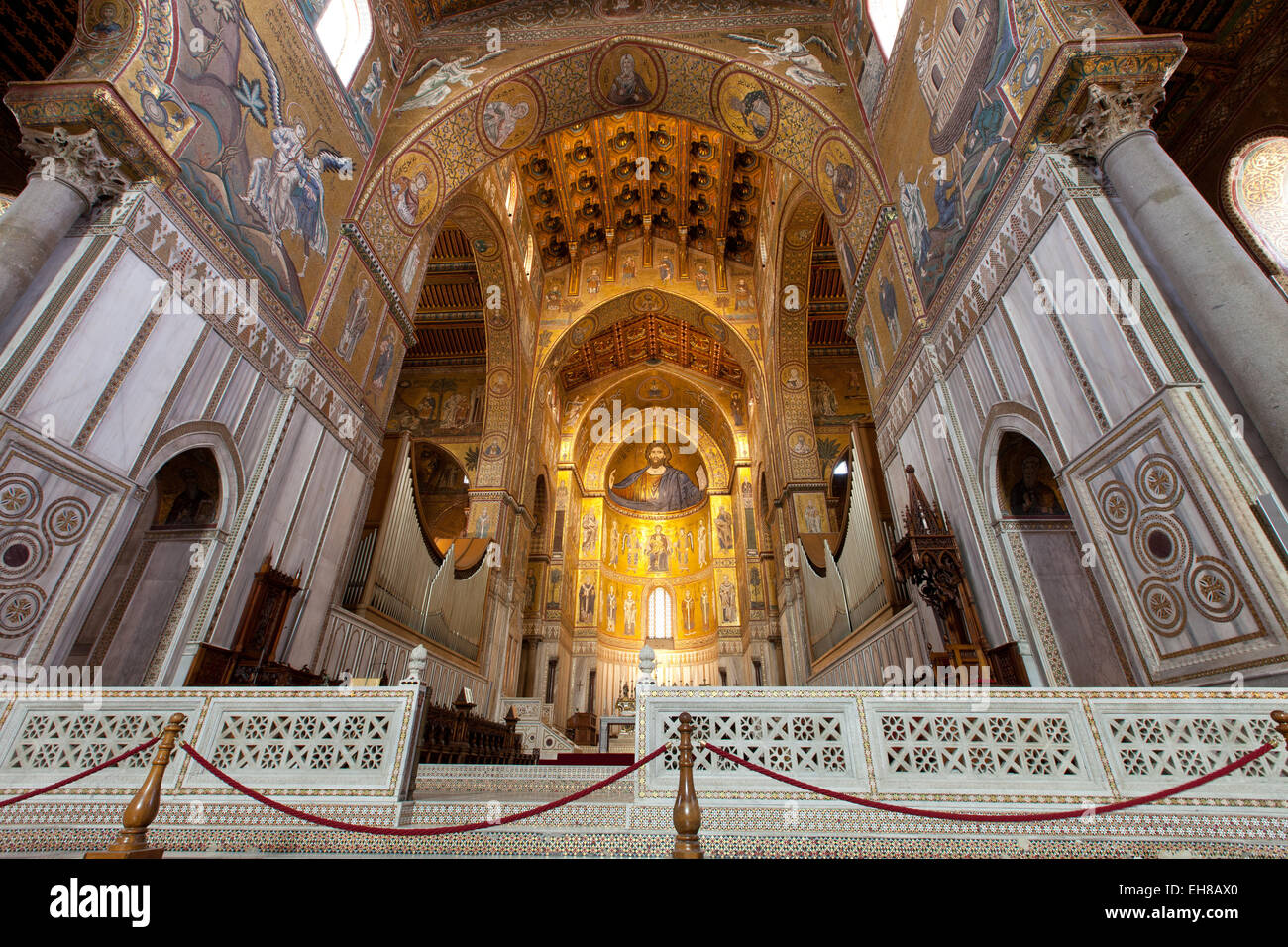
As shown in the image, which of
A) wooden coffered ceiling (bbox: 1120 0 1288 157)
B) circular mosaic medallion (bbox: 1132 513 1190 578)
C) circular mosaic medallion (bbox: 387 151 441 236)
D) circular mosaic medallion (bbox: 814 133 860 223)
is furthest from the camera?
circular mosaic medallion (bbox: 387 151 441 236)

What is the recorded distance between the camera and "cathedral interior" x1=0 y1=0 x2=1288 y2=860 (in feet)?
13.2

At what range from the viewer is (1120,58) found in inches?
177

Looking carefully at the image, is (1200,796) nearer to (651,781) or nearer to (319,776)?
(651,781)

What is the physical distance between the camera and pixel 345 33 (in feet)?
29.5

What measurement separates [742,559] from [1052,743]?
17564 mm

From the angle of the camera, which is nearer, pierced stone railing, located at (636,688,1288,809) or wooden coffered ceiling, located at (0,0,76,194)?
pierced stone railing, located at (636,688,1288,809)

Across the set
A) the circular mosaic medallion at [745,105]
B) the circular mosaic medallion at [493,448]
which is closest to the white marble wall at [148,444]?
the circular mosaic medallion at [493,448]

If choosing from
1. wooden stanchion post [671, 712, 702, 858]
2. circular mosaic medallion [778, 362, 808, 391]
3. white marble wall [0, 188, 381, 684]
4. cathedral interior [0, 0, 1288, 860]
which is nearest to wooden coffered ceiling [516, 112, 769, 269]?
cathedral interior [0, 0, 1288, 860]

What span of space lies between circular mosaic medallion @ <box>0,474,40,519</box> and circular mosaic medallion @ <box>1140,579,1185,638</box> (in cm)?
840

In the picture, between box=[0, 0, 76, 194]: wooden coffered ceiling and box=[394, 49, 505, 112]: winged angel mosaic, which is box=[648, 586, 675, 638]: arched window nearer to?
box=[394, 49, 505, 112]: winged angel mosaic

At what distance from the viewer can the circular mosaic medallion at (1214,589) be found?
3373mm

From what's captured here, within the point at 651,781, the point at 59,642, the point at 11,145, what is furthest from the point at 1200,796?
the point at 11,145

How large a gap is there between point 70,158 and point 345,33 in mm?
6205
